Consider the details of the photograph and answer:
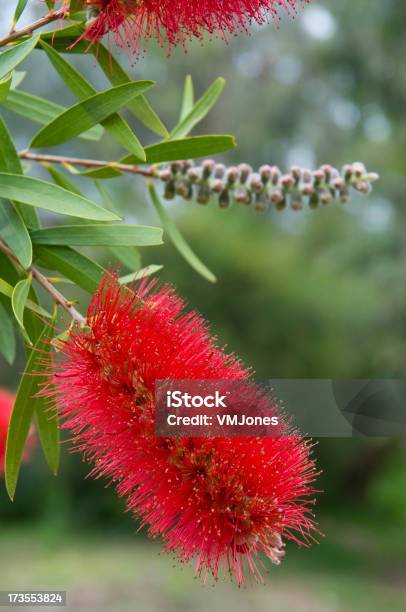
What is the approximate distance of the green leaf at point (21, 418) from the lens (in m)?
0.73

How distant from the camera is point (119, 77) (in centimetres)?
75

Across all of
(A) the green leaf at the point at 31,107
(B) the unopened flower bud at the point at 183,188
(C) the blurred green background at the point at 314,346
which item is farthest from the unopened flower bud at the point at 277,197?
(C) the blurred green background at the point at 314,346

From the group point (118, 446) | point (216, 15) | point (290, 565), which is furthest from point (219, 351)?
point (290, 565)

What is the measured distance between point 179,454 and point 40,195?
0.84ft

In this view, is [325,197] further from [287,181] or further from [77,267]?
[77,267]

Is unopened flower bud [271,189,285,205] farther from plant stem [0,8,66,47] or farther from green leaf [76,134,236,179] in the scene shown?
plant stem [0,8,66,47]

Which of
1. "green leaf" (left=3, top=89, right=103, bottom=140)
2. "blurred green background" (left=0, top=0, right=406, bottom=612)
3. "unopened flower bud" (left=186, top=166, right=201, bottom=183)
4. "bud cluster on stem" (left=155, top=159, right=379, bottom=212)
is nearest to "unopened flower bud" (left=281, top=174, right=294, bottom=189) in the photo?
"bud cluster on stem" (left=155, top=159, right=379, bottom=212)

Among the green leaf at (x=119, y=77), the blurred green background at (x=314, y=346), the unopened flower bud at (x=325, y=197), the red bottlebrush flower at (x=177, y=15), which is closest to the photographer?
the red bottlebrush flower at (x=177, y=15)

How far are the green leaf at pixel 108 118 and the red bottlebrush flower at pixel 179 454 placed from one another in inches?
5.1

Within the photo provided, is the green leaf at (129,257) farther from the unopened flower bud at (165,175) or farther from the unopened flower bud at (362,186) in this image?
the unopened flower bud at (362,186)

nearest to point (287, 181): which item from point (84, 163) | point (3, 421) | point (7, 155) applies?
point (84, 163)

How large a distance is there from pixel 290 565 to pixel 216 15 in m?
6.86

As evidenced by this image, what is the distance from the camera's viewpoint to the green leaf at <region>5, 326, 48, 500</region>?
2.40ft

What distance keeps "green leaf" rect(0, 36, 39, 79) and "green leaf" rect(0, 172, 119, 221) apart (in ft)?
0.30
